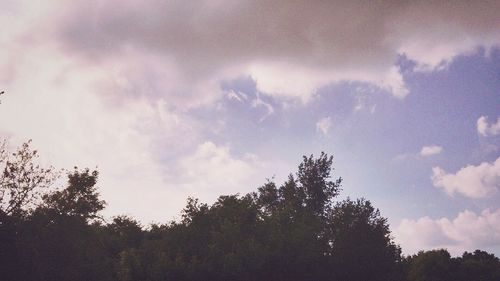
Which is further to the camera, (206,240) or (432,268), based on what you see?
(432,268)

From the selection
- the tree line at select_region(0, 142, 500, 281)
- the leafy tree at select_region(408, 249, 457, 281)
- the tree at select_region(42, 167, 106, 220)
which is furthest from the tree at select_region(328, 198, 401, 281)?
the leafy tree at select_region(408, 249, 457, 281)

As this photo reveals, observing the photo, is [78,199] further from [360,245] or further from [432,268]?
[432,268]

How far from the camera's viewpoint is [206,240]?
4831cm

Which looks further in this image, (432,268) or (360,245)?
(432,268)

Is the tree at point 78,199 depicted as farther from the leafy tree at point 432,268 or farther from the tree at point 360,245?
the leafy tree at point 432,268

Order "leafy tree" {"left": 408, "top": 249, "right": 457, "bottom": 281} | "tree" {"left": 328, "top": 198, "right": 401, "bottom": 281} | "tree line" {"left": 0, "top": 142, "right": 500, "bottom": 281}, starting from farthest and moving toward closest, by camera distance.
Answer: "leafy tree" {"left": 408, "top": 249, "right": 457, "bottom": 281} < "tree" {"left": 328, "top": 198, "right": 401, "bottom": 281} < "tree line" {"left": 0, "top": 142, "right": 500, "bottom": 281}

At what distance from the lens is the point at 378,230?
56812mm

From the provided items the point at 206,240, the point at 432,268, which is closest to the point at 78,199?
the point at 206,240

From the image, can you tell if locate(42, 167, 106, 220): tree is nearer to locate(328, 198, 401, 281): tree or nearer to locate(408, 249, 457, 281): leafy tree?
locate(328, 198, 401, 281): tree

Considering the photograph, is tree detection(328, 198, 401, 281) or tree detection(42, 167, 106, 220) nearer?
tree detection(42, 167, 106, 220)

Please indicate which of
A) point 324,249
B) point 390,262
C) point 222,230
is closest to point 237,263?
point 222,230

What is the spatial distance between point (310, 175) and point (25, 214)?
137 ft

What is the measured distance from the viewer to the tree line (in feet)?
119

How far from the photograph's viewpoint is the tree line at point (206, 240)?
3612cm
